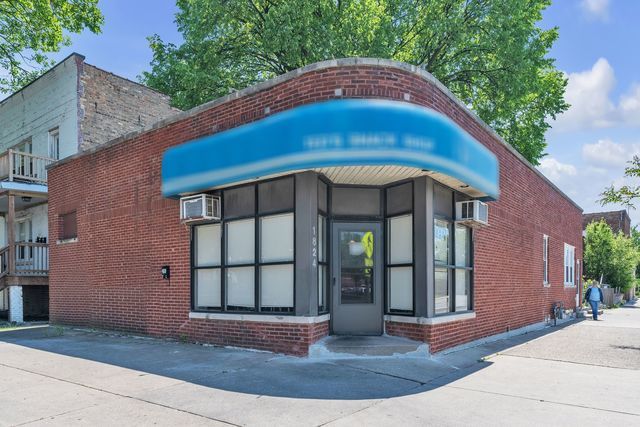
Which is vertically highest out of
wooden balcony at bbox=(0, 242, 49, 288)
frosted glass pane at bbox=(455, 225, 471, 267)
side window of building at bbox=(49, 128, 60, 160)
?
side window of building at bbox=(49, 128, 60, 160)

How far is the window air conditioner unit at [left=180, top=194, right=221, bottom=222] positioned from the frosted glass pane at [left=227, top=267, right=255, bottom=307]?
1.16 m

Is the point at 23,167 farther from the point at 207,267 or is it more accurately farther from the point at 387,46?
the point at 387,46

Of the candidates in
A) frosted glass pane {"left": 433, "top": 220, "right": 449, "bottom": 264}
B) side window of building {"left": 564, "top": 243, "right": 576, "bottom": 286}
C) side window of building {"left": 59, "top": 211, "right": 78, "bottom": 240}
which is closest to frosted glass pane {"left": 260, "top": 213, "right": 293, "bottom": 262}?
frosted glass pane {"left": 433, "top": 220, "right": 449, "bottom": 264}

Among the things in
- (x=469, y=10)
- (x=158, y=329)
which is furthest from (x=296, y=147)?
(x=469, y=10)

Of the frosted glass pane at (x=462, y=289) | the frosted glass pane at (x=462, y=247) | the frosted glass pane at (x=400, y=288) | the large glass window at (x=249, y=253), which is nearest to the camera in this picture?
the large glass window at (x=249, y=253)

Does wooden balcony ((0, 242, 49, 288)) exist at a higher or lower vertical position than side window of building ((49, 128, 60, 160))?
lower

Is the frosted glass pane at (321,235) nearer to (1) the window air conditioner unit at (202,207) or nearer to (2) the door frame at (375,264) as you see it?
(2) the door frame at (375,264)

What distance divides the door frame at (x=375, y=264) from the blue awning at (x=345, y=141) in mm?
1896

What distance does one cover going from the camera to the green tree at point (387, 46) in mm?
19906

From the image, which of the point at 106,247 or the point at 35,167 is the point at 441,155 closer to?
the point at 106,247

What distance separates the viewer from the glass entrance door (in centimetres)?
955

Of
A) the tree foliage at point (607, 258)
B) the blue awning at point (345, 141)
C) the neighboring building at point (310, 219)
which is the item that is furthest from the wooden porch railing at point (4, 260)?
the tree foliage at point (607, 258)

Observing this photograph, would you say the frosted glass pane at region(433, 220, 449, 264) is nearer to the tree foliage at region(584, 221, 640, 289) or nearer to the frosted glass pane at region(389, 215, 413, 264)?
the frosted glass pane at region(389, 215, 413, 264)

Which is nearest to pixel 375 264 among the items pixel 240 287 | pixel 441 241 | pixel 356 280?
pixel 356 280
